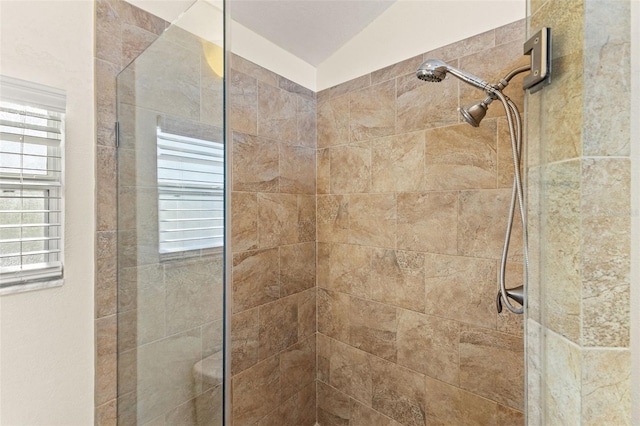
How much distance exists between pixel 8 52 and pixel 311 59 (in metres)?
1.35

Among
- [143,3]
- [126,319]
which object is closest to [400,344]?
[126,319]

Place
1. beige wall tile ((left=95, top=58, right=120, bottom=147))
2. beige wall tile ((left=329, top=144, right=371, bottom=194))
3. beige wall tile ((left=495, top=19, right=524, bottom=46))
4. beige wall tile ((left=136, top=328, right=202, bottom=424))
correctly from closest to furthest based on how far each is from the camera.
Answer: beige wall tile ((left=136, top=328, right=202, bottom=424))
beige wall tile ((left=95, top=58, right=120, bottom=147))
beige wall tile ((left=495, top=19, right=524, bottom=46))
beige wall tile ((left=329, top=144, right=371, bottom=194))

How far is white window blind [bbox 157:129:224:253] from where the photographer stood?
0.69 meters

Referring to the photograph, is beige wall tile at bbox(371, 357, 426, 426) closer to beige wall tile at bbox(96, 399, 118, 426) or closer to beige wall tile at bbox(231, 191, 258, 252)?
beige wall tile at bbox(231, 191, 258, 252)

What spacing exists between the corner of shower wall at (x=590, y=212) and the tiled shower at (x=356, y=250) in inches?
29.3

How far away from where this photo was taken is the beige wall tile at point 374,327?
1.54 m

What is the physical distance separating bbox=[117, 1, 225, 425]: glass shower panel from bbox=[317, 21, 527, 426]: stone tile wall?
3.40 ft

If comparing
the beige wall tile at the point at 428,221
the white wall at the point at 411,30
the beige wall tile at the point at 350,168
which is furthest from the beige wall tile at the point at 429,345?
the white wall at the point at 411,30

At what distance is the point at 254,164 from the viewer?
152 centimetres

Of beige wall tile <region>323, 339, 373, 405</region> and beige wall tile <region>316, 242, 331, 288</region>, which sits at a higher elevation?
beige wall tile <region>316, 242, 331, 288</region>

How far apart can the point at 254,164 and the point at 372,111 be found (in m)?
0.70

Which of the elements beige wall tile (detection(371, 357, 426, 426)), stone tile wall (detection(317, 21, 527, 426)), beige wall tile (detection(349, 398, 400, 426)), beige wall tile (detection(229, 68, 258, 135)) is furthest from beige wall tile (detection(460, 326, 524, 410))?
beige wall tile (detection(229, 68, 258, 135))

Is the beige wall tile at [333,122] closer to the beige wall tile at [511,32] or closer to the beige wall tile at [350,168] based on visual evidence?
the beige wall tile at [350,168]

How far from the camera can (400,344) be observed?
1507 millimetres
